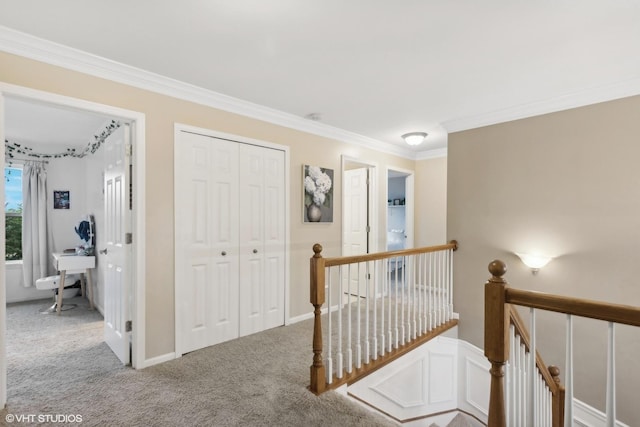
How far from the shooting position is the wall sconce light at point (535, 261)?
10.1 ft

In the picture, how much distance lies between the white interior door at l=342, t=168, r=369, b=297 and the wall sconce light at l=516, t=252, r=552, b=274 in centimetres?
209

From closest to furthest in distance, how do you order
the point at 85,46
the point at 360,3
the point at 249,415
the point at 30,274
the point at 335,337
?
the point at 360,3, the point at 249,415, the point at 85,46, the point at 335,337, the point at 30,274

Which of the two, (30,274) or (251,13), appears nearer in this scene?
(251,13)

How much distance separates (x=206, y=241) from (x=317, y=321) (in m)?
1.34

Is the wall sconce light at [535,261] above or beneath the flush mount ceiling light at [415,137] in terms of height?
beneath

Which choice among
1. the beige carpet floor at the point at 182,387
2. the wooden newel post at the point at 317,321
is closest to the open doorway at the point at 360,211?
the beige carpet floor at the point at 182,387

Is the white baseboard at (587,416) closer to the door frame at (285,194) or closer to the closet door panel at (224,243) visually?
the door frame at (285,194)

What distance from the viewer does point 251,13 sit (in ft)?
5.84

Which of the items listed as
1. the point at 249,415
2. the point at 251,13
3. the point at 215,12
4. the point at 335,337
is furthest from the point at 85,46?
the point at 335,337

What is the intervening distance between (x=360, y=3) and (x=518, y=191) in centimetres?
267

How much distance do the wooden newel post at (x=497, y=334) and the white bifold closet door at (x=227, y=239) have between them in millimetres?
2317

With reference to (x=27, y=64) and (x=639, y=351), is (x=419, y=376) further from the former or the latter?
(x=27, y=64)

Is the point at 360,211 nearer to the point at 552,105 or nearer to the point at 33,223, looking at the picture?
the point at 552,105

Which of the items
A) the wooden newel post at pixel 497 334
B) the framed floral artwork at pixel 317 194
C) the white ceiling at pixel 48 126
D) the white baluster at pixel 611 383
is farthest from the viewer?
the framed floral artwork at pixel 317 194
